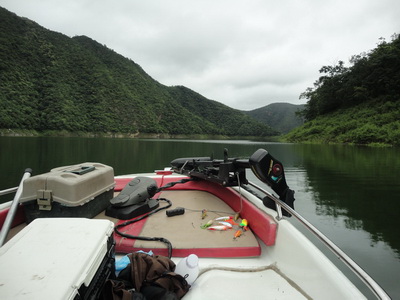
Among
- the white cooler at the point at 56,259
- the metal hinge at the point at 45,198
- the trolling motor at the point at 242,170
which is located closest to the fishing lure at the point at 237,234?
the trolling motor at the point at 242,170

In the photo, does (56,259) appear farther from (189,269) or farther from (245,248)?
(245,248)

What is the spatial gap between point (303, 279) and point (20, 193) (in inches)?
101

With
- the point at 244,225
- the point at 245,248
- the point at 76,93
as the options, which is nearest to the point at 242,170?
the point at 244,225

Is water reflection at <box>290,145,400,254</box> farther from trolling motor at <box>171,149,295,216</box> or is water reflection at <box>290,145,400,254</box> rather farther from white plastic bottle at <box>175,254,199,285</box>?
white plastic bottle at <box>175,254,199,285</box>

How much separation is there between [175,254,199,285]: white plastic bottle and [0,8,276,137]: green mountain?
6619cm

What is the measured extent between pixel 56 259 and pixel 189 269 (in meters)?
0.99

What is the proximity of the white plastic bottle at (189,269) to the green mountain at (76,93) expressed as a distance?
66.2m

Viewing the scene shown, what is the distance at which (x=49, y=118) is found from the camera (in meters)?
63.8

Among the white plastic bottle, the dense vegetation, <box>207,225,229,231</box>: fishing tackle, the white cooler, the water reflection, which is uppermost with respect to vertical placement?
the dense vegetation

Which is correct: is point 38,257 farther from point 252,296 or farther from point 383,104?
point 383,104

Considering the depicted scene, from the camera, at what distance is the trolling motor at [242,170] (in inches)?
85.6

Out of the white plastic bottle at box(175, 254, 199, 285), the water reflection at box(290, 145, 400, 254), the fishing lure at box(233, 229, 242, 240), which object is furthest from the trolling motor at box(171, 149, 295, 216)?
the water reflection at box(290, 145, 400, 254)

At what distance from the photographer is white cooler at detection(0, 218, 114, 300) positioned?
2.80ft

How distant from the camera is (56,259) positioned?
1005 millimetres
